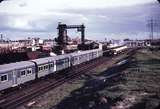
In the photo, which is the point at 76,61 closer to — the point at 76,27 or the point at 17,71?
the point at 17,71

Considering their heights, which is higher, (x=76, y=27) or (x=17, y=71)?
(x=76, y=27)

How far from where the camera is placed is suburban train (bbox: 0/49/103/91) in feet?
81.7

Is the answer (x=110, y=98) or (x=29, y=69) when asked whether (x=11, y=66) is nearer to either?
(x=29, y=69)

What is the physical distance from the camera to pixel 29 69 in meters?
29.9

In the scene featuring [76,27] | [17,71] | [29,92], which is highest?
[76,27]

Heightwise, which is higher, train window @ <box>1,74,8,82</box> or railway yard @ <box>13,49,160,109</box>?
train window @ <box>1,74,8,82</box>

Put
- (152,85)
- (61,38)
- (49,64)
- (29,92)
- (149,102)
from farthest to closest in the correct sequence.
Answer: (61,38) < (49,64) < (29,92) < (152,85) < (149,102)

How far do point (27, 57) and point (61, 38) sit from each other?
3827 cm

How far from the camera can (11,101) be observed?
23.1 meters

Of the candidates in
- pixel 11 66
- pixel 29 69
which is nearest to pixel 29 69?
pixel 29 69

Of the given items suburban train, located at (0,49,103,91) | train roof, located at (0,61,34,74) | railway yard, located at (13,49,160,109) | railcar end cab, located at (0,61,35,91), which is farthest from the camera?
suburban train, located at (0,49,103,91)

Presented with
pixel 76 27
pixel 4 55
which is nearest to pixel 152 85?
pixel 4 55

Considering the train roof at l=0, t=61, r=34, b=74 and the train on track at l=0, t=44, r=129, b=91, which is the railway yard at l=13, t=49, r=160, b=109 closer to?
the train on track at l=0, t=44, r=129, b=91

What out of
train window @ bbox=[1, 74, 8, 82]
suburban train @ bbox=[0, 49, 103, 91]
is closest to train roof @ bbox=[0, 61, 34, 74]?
suburban train @ bbox=[0, 49, 103, 91]
